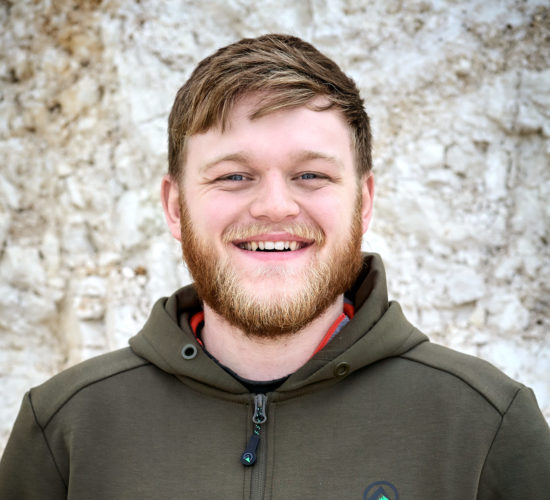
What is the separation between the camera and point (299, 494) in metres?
1.85

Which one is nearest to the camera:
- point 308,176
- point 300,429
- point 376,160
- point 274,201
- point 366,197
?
point 300,429

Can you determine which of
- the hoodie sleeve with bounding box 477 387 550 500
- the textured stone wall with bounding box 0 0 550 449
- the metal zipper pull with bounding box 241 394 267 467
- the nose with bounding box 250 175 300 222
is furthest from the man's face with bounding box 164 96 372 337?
the textured stone wall with bounding box 0 0 550 449

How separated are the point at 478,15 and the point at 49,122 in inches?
131

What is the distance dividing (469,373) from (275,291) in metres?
0.76

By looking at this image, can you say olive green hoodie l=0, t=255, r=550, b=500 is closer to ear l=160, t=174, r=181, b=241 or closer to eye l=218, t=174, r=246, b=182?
ear l=160, t=174, r=181, b=241

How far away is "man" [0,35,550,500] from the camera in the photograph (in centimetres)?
188

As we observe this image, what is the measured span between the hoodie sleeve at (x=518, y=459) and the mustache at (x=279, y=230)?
0.90m

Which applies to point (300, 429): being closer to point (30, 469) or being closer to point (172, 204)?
point (30, 469)

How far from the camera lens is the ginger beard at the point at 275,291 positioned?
2.11 metres

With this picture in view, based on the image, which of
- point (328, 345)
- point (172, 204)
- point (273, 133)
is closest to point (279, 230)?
point (273, 133)

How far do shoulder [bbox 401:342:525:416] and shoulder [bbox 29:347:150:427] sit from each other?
3.62 feet

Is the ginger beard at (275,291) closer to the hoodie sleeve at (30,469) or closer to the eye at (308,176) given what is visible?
the eye at (308,176)

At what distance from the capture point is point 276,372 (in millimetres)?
2215

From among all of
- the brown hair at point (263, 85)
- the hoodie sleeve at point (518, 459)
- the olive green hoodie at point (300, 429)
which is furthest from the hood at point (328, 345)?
the brown hair at point (263, 85)
